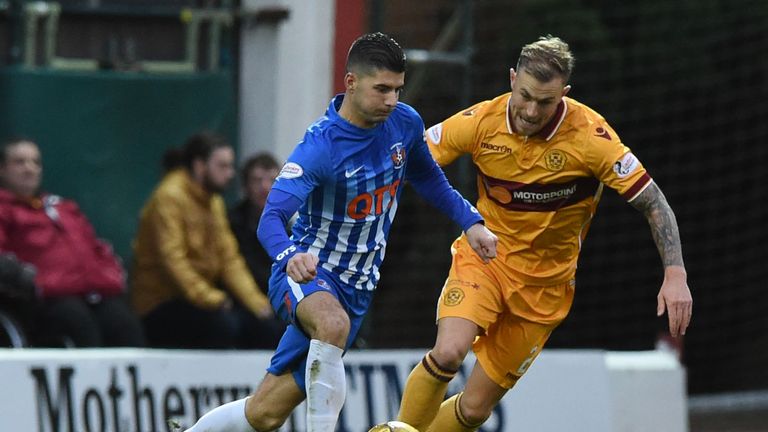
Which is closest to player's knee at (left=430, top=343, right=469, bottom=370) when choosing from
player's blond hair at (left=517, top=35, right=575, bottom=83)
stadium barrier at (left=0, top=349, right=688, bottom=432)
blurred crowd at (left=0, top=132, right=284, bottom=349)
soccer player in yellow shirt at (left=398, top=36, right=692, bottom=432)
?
soccer player in yellow shirt at (left=398, top=36, right=692, bottom=432)

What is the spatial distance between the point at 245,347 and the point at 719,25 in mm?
4772

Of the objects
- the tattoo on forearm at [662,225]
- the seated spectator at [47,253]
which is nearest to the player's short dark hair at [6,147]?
the seated spectator at [47,253]

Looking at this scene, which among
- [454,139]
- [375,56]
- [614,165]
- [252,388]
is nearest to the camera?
[375,56]

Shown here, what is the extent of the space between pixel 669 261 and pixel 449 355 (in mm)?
1028

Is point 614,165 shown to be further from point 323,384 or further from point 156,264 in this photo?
point 156,264

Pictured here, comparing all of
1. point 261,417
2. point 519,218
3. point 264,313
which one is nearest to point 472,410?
point 519,218

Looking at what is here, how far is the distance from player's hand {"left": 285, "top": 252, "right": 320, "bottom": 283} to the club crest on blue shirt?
0.83 metres

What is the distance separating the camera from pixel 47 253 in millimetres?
9438

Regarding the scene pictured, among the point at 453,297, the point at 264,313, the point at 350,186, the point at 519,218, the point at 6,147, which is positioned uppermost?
the point at 350,186

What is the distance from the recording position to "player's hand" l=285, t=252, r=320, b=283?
612 cm

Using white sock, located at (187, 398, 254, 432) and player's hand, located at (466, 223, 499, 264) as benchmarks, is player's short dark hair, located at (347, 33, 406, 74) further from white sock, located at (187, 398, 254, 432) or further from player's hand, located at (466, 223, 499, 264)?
white sock, located at (187, 398, 254, 432)

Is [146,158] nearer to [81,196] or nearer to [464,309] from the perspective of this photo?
[81,196]

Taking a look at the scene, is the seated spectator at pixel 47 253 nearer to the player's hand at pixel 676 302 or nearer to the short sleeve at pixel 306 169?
the short sleeve at pixel 306 169

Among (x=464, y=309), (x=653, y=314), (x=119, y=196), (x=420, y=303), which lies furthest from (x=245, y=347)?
(x=653, y=314)
